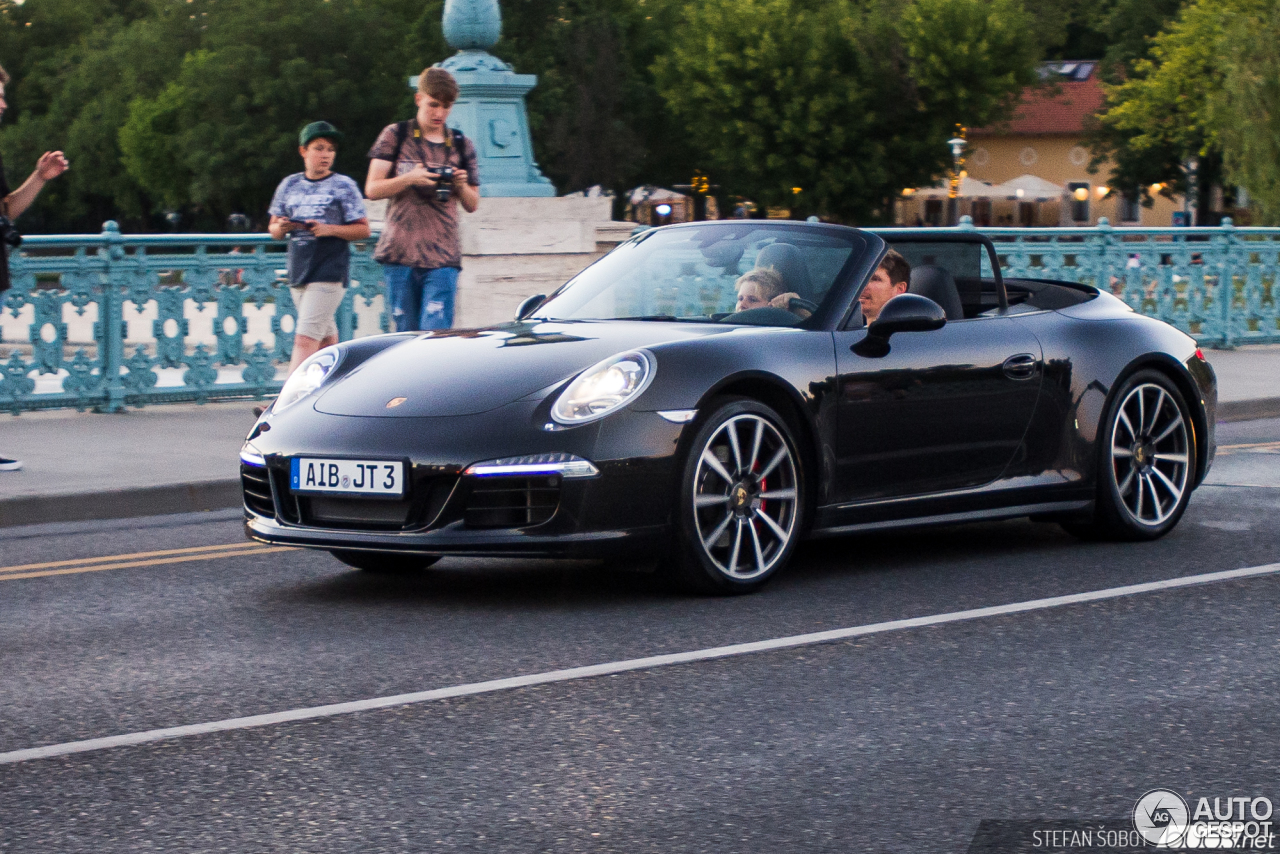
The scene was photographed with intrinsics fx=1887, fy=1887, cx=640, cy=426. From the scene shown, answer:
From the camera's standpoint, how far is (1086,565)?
7102 mm

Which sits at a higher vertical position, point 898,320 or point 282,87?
point 282,87

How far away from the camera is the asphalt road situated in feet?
12.4

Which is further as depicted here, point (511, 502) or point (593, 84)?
point (593, 84)

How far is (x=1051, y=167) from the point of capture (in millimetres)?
84688

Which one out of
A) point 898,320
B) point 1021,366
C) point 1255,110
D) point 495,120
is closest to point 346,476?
point 898,320

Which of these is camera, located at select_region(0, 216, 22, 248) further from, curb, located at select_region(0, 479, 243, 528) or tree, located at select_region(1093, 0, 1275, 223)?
tree, located at select_region(1093, 0, 1275, 223)

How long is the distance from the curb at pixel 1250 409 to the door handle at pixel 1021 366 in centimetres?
698

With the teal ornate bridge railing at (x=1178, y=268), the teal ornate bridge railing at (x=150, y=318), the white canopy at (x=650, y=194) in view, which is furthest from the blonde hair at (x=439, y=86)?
the white canopy at (x=650, y=194)

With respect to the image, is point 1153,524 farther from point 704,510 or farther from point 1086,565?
point 704,510

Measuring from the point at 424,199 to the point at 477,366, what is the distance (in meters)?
4.34

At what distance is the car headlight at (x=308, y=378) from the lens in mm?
6504

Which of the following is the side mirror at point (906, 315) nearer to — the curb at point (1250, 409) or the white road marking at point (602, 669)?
the white road marking at point (602, 669)

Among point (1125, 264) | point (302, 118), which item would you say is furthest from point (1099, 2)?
point (1125, 264)

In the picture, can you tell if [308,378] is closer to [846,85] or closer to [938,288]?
[938,288]
